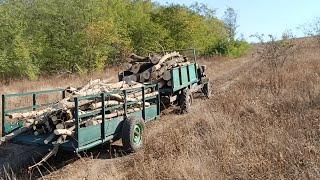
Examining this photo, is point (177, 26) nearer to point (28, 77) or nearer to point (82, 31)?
point (82, 31)

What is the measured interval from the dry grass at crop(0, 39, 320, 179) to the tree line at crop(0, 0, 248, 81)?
12146mm

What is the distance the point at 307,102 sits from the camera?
793 centimetres

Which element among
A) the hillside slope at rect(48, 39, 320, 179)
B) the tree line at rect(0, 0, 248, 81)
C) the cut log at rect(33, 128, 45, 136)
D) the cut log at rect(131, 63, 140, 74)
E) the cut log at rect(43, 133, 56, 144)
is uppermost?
the tree line at rect(0, 0, 248, 81)

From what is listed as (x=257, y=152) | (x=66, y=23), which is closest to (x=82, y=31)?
(x=66, y=23)

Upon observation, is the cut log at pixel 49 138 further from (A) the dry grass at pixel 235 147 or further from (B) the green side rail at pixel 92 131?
(A) the dry grass at pixel 235 147

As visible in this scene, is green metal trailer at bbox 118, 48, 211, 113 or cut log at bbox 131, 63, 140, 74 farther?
cut log at bbox 131, 63, 140, 74

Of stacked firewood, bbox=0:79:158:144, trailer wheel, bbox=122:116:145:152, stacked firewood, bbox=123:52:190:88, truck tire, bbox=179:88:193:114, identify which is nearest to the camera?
stacked firewood, bbox=0:79:158:144

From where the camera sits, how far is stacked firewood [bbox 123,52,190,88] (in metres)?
10.2

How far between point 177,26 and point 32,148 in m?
24.2

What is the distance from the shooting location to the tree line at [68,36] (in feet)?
68.9

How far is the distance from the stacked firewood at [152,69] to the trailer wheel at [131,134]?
3.22 m

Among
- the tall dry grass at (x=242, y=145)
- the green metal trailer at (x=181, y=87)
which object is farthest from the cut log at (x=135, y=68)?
the tall dry grass at (x=242, y=145)

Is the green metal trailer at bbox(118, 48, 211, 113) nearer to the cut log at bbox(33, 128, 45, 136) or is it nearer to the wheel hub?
the wheel hub

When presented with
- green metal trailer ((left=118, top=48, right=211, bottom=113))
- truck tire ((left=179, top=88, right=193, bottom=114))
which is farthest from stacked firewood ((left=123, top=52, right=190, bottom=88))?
truck tire ((left=179, top=88, right=193, bottom=114))
